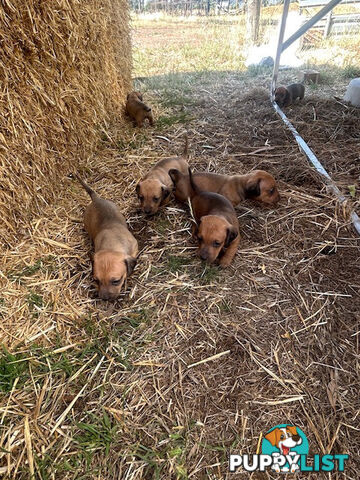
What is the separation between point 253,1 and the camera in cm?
1065

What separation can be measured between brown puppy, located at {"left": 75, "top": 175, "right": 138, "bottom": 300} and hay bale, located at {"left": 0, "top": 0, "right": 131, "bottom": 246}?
2.31 feet

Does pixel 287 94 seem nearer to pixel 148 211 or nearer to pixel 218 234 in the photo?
pixel 148 211

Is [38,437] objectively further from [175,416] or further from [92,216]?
[92,216]

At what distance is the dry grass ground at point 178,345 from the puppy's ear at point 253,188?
189 millimetres

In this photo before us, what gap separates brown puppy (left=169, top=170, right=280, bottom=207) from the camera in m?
3.55

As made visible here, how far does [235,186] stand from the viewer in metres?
3.71

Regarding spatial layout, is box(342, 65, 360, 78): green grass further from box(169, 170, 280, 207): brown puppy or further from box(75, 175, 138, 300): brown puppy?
box(75, 175, 138, 300): brown puppy

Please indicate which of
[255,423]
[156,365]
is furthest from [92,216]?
[255,423]

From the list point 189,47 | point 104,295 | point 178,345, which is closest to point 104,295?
point 104,295

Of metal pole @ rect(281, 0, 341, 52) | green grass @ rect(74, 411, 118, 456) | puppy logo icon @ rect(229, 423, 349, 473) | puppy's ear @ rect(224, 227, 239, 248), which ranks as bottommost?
puppy logo icon @ rect(229, 423, 349, 473)

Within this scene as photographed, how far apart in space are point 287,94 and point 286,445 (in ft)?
19.6

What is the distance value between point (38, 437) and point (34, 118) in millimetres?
2891

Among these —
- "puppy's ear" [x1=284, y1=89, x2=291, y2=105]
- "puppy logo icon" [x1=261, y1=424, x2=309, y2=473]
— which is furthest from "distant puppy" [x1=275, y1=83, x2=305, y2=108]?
"puppy logo icon" [x1=261, y1=424, x2=309, y2=473]

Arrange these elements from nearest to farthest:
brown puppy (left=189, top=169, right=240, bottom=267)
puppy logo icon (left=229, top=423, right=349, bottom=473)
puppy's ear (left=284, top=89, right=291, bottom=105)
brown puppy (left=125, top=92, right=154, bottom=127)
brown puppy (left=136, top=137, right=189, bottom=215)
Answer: puppy logo icon (left=229, top=423, right=349, bottom=473)
brown puppy (left=189, top=169, right=240, bottom=267)
brown puppy (left=136, top=137, right=189, bottom=215)
brown puppy (left=125, top=92, right=154, bottom=127)
puppy's ear (left=284, top=89, right=291, bottom=105)
